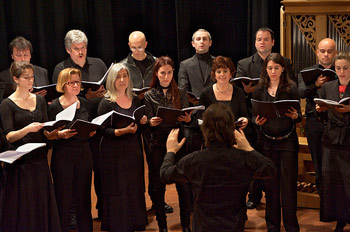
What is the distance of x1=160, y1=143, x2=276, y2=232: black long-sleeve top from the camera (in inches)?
122

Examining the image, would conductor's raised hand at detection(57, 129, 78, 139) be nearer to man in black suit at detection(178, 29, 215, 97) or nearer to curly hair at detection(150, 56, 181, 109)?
curly hair at detection(150, 56, 181, 109)

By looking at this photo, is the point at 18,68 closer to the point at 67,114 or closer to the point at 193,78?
the point at 67,114

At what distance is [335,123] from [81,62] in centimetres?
234

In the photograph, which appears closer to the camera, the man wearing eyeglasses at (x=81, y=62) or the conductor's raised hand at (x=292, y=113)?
the conductor's raised hand at (x=292, y=113)

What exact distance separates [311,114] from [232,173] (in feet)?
7.18

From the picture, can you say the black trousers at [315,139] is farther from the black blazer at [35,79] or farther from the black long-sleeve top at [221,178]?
the black blazer at [35,79]

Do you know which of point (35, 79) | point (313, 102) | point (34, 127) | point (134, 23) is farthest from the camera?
point (134, 23)

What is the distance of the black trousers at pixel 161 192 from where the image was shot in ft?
15.1

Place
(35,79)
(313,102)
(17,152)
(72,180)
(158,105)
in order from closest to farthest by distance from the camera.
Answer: (17,152), (72,180), (158,105), (313,102), (35,79)

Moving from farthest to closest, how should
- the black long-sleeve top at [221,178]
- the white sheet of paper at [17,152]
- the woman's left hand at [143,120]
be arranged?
1. the woman's left hand at [143,120]
2. the white sheet of paper at [17,152]
3. the black long-sleeve top at [221,178]

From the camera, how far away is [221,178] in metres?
3.09

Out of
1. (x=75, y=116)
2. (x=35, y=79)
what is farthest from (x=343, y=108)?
(x=35, y=79)

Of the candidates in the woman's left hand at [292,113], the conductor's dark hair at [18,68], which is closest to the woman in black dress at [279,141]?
the woman's left hand at [292,113]

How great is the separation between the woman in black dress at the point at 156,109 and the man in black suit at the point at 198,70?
2.11ft
